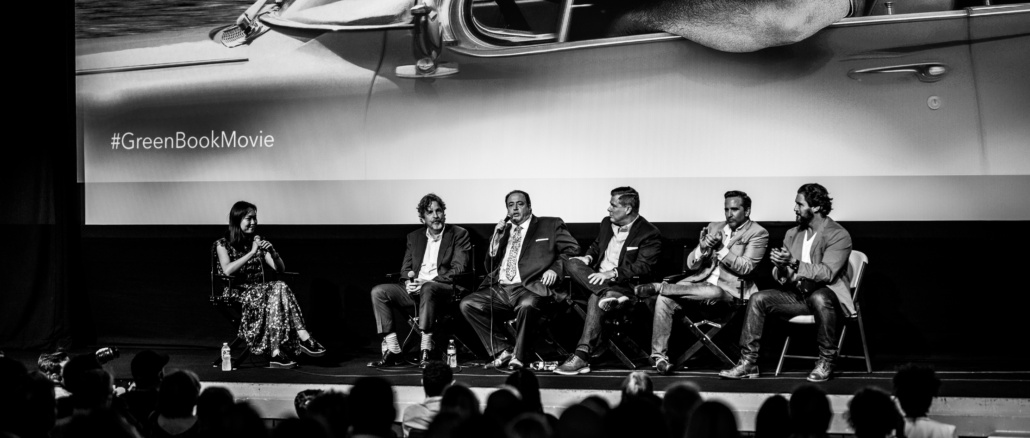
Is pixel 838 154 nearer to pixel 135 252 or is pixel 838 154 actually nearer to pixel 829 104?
pixel 829 104

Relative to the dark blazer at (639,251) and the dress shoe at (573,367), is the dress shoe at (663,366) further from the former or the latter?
the dark blazer at (639,251)

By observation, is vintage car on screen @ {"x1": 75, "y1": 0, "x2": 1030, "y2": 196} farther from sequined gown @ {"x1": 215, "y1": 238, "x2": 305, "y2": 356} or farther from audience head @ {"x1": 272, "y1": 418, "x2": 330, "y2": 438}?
audience head @ {"x1": 272, "y1": 418, "x2": 330, "y2": 438}

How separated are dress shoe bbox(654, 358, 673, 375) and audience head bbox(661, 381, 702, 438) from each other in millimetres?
2319

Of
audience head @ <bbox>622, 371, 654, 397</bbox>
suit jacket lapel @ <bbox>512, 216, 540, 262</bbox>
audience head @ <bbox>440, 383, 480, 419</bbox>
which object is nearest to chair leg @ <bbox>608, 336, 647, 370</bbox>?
suit jacket lapel @ <bbox>512, 216, 540, 262</bbox>

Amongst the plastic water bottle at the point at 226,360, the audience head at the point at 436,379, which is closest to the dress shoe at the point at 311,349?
the plastic water bottle at the point at 226,360

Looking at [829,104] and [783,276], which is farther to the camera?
[829,104]

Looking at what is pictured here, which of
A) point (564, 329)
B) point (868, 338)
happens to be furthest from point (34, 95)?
point (868, 338)

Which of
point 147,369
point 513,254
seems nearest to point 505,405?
point 147,369

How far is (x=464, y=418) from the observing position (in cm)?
227

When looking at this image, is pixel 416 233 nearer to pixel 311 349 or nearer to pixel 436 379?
pixel 311 349

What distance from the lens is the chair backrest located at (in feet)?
Answer: 17.7

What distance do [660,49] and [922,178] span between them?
171 cm

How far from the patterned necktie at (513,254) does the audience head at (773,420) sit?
3320mm

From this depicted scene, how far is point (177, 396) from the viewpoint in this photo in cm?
312
